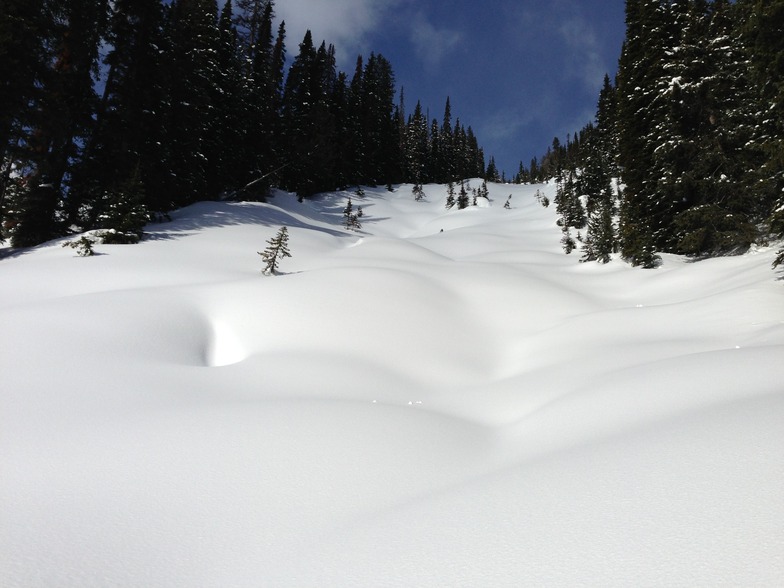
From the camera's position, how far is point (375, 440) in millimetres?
4199

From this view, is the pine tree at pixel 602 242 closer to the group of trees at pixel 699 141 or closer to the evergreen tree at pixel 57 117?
the group of trees at pixel 699 141

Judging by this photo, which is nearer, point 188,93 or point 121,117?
point 121,117

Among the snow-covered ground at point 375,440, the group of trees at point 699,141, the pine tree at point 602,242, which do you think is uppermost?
the group of trees at point 699,141

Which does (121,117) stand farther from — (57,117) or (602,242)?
(602,242)

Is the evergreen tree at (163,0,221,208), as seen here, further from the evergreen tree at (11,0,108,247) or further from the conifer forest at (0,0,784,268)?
the evergreen tree at (11,0,108,247)

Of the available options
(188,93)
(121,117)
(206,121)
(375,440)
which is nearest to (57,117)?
(121,117)

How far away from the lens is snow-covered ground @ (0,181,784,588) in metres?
2.26

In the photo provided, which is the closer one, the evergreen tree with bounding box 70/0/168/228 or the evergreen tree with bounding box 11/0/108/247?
the evergreen tree with bounding box 11/0/108/247

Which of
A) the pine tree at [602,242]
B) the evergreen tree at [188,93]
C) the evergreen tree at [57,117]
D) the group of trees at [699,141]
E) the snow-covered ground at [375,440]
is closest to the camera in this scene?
the snow-covered ground at [375,440]

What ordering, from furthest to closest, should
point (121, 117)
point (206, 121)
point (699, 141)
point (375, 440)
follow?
point (206, 121)
point (121, 117)
point (699, 141)
point (375, 440)

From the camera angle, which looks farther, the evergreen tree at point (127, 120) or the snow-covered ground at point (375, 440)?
the evergreen tree at point (127, 120)

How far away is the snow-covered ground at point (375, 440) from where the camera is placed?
2.26 m

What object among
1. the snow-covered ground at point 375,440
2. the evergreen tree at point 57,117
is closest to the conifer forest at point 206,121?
the evergreen tree at point 57,117

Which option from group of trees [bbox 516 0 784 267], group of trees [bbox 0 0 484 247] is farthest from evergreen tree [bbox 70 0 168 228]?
group of trees [bbox 516 0 784 267]
